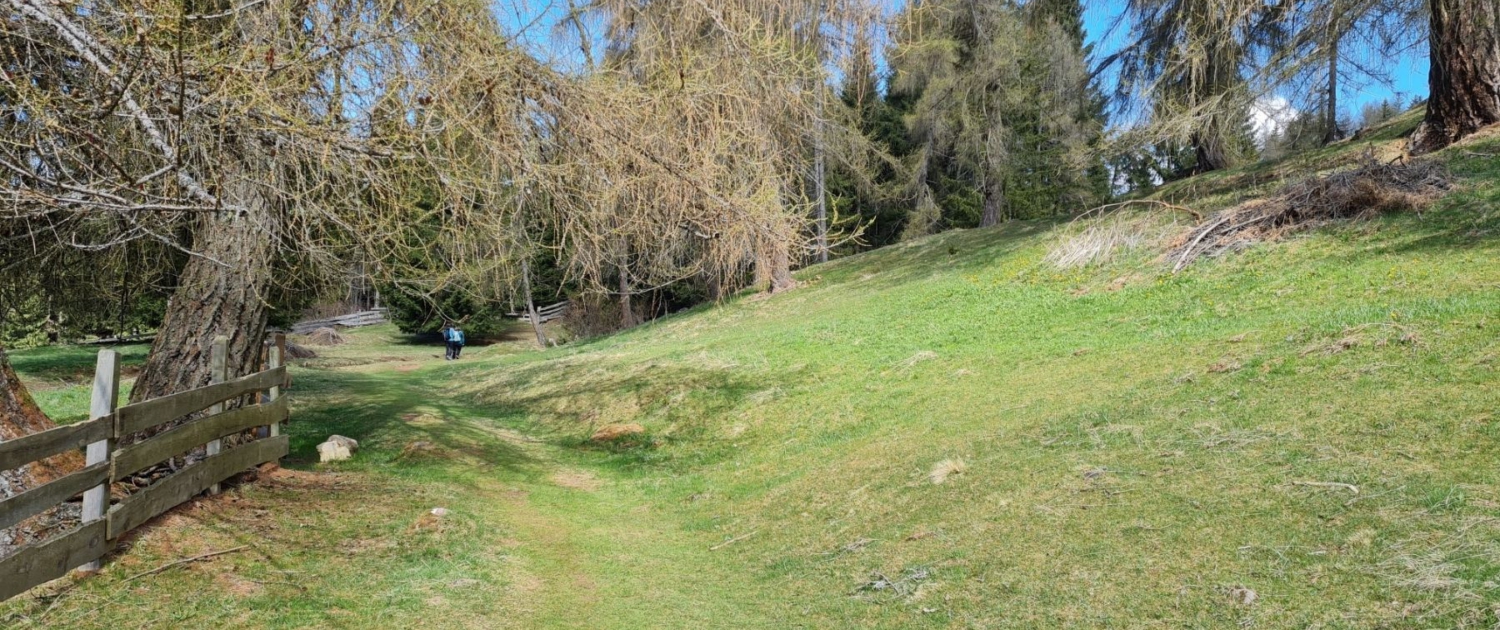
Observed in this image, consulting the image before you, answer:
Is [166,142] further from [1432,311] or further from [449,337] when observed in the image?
[449,337]

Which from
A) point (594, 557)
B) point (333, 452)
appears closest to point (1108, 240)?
point (594, 557)

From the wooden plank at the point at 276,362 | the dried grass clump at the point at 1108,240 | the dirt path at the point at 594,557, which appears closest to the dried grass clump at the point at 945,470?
the dirt path at the point at 594,557

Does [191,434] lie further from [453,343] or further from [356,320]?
[356,320]

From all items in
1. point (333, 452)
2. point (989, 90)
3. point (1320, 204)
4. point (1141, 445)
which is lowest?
point (333, 452)

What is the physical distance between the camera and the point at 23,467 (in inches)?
204

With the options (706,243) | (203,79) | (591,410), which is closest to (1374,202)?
(706,243)

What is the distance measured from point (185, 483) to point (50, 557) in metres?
1.47

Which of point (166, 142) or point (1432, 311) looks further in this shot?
point (1432, 311)

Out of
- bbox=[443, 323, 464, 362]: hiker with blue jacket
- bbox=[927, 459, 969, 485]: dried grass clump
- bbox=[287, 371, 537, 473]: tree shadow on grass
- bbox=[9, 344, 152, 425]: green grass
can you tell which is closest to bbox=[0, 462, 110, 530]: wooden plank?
bbox=[287, 371, 537, 473]: tree shadow on grass

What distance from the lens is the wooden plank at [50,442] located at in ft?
13.7

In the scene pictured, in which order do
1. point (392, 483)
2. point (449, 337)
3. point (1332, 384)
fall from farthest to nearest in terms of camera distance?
point (449, 337) → point (392, 483) → point (1332, 384)

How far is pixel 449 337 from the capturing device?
30.9 m

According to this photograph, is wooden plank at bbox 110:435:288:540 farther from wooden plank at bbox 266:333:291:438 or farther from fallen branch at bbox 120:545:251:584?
fallen branch at bbox 120:545:251:584

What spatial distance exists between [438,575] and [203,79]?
3.38 m
